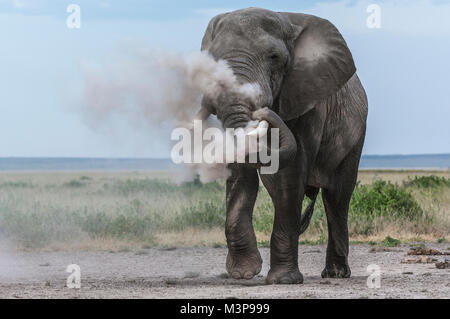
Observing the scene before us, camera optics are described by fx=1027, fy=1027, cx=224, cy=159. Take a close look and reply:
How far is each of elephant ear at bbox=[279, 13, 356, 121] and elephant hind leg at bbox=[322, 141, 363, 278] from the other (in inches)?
70.1

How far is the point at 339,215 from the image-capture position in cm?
1373

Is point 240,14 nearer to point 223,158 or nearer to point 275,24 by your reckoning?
point 275,24

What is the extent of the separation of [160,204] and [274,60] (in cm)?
1557

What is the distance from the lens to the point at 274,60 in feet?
36.8

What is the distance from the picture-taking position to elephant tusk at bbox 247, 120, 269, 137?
1036 centimetres

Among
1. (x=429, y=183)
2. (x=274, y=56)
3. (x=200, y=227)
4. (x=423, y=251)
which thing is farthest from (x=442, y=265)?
(x=429, y=183)

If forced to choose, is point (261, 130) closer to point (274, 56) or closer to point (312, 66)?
point (274, 56)

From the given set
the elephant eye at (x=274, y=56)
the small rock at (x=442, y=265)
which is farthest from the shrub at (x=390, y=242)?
the elephant eye at (x=274, y=56)

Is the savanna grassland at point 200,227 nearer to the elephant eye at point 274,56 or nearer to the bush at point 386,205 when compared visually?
the bush at point 386,205

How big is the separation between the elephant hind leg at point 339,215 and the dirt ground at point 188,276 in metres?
Answer: 0.29

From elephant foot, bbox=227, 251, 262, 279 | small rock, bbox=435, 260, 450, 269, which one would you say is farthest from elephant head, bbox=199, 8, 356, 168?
small rock, bbox=435, 260, 450, 269

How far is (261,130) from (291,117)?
1382 millimetres

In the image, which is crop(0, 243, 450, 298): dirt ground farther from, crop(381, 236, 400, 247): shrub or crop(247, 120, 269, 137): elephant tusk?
crop(247, 120, 269, 137): elephant tusk

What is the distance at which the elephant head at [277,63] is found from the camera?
1050cm
